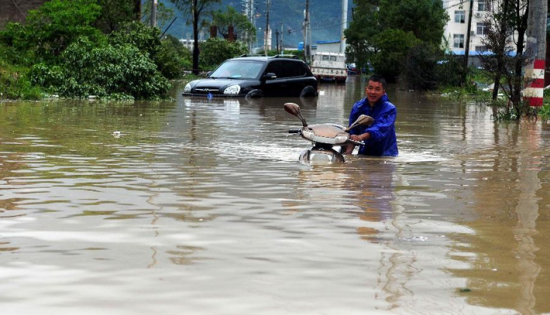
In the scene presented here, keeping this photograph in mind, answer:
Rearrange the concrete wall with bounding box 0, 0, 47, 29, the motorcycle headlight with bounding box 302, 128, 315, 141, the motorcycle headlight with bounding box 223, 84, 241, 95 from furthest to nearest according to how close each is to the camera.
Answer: the concrete wall with bounding box 0, 0, 47, 29 → the motorcycle headlight with bounding box 223, 84, 241, 95 → the motorcycle headlight with bounding box 302, 128, 315, 141

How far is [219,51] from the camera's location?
247 feet

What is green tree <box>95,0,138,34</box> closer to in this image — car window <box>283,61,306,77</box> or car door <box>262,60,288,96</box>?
car window <box>283,61,306,77</box>

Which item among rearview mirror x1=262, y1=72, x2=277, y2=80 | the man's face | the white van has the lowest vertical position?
the white van

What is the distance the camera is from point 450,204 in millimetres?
7641

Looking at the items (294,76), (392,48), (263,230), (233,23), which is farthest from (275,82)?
(233,23)

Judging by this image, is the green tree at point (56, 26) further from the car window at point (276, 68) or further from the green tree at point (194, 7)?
the green tree at point (194, 7)

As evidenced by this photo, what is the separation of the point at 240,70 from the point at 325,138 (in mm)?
18354

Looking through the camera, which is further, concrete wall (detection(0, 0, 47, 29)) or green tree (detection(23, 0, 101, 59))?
concrete wall (detection(0, 0, 47, 29))

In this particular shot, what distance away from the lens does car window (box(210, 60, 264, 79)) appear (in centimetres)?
2822

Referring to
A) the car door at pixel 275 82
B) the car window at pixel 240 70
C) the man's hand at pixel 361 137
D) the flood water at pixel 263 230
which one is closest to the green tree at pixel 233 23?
the car door at pixel 275 82

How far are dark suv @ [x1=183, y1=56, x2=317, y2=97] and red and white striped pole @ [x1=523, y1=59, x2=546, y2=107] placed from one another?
8.68 meters

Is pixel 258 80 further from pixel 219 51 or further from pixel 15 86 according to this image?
pixel 219 51

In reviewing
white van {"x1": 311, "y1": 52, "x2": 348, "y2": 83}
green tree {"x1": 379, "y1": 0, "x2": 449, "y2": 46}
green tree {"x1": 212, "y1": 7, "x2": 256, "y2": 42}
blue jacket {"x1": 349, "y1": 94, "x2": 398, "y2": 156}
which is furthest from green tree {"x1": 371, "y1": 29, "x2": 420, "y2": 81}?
blue jacket {"x1": 349, "y1": 94, "x2": 398, "y2": 156}

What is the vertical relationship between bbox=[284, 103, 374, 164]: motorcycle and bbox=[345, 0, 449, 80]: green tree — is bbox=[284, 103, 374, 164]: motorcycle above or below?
below
